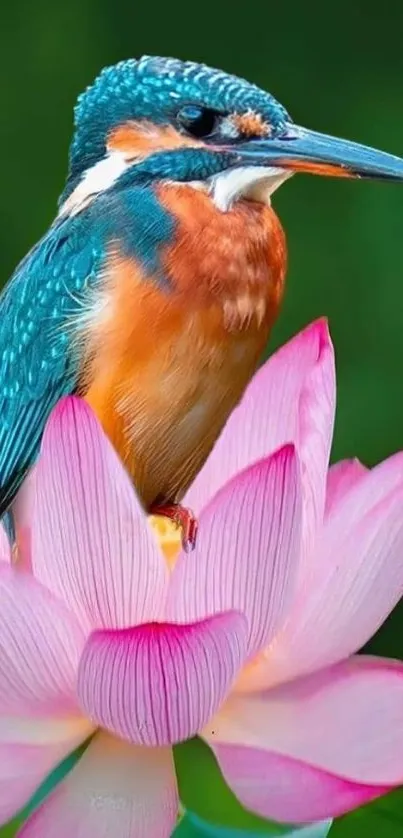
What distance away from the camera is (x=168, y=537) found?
14.6 inches

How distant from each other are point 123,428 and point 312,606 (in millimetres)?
126

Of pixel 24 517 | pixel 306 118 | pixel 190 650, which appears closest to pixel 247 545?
pixel 190 650

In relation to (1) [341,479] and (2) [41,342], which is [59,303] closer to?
(2) [41,342]

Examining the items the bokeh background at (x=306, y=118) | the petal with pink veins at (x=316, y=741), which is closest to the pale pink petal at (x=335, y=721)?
the petal with pink veins at (x=316, y=741)

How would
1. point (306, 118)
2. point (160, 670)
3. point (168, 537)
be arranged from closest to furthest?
point (160, 670) < point (168, 537) < point (306, 118)

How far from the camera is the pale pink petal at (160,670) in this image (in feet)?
0.88

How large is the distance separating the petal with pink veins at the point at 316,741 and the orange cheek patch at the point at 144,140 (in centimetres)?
18

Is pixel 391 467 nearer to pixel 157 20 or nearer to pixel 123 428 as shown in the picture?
pixel 123 428

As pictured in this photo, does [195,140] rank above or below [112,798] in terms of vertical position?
above

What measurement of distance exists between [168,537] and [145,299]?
0.09 metres

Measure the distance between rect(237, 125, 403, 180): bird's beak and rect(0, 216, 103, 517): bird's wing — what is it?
0.07 meters

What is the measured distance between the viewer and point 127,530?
0.29 meters

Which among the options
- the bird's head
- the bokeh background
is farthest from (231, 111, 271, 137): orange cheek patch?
the bokeh background

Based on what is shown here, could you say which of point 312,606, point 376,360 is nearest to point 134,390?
point 312,606
